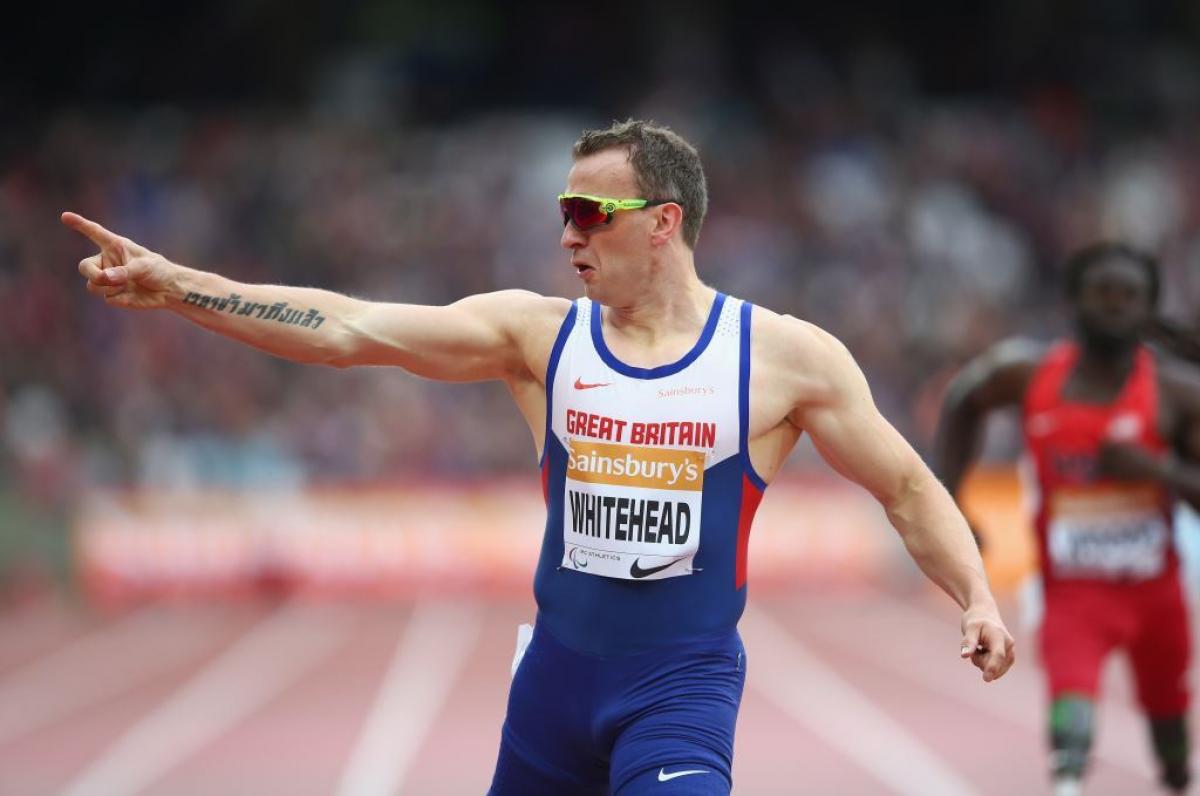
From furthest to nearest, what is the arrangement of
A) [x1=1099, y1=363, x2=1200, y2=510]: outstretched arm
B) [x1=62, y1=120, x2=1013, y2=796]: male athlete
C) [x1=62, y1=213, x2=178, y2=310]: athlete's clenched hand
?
[x1=1099, y1=363, x2=1200, y2=510]: outstretched arm < [x1=62, y1=120, x2=1013, y2=796]: male athlete < [x1=62, y1=213, x2=178, y2=310]: athlete's clenched hand

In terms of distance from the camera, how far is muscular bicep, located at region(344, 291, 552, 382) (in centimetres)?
444

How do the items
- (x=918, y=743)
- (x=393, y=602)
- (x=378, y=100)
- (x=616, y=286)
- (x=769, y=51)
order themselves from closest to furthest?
(x=616, y=286) < (x=918, y=743) < (x=393, y=602) < (x=378, y=100) < (x=769, y=51)

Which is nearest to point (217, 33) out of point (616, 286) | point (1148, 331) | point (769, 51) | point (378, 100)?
point (378, 100)

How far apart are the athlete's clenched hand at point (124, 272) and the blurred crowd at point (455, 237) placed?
1250cm

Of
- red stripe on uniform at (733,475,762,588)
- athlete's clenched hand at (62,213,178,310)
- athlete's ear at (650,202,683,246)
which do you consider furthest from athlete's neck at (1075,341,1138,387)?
athlete's clenched hand at (62,213,178,310)

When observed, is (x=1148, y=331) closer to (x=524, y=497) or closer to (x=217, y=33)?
(x=524, y=497)

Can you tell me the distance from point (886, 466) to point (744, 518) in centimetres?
37

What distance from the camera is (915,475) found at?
451 cm

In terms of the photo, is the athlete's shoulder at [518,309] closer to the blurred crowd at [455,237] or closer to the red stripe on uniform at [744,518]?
the red stripe on uniform at [744,518]

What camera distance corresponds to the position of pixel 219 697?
12312 millimetres

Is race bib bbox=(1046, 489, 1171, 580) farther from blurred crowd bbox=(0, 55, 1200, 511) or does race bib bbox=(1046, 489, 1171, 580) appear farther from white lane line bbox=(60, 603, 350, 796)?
blurred crowd bbox=(0, 55, 1200, 511)

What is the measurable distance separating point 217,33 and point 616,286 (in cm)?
2135

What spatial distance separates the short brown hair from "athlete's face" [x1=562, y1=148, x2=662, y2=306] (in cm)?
2

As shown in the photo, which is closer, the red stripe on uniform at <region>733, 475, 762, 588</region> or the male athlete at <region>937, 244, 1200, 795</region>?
the red stripe on uniform at <region>733, 475, 762, 588</region>
